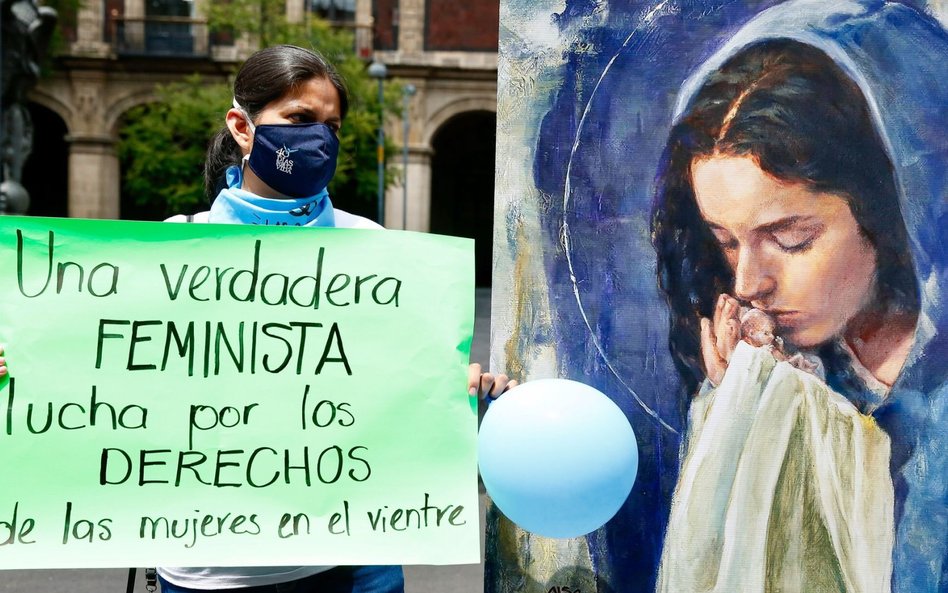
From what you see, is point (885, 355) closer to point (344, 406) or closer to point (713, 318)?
point (713, 318)

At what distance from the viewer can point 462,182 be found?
29172mm

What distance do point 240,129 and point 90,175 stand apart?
2584cm

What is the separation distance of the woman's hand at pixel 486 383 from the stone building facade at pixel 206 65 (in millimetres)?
23343

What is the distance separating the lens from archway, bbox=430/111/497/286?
28.9 metres

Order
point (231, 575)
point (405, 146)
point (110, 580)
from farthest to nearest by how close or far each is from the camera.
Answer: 1. point (405, 146)
2. point (110, 580)
3. point (231, 575)

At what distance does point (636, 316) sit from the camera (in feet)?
6.95

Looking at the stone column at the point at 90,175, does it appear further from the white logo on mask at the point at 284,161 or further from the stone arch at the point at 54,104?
the white logo on mask at the point at 284,161

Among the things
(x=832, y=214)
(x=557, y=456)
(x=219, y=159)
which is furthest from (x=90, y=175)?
(x=557, y=456)

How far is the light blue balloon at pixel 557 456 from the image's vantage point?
1.67m

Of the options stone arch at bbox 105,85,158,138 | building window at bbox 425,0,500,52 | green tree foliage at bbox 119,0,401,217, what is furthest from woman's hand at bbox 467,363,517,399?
stone arch at bbox 105,85,158,138

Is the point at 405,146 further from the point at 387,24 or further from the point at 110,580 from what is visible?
the point at 110,580

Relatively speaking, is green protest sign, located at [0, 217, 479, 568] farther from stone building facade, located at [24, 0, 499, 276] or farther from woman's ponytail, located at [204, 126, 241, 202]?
stone building facade, located at [24, 0, 499, 276]

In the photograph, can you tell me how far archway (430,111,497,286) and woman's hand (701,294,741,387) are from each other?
2658 centimetres

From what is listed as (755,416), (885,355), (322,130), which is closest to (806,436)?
(755,416)
